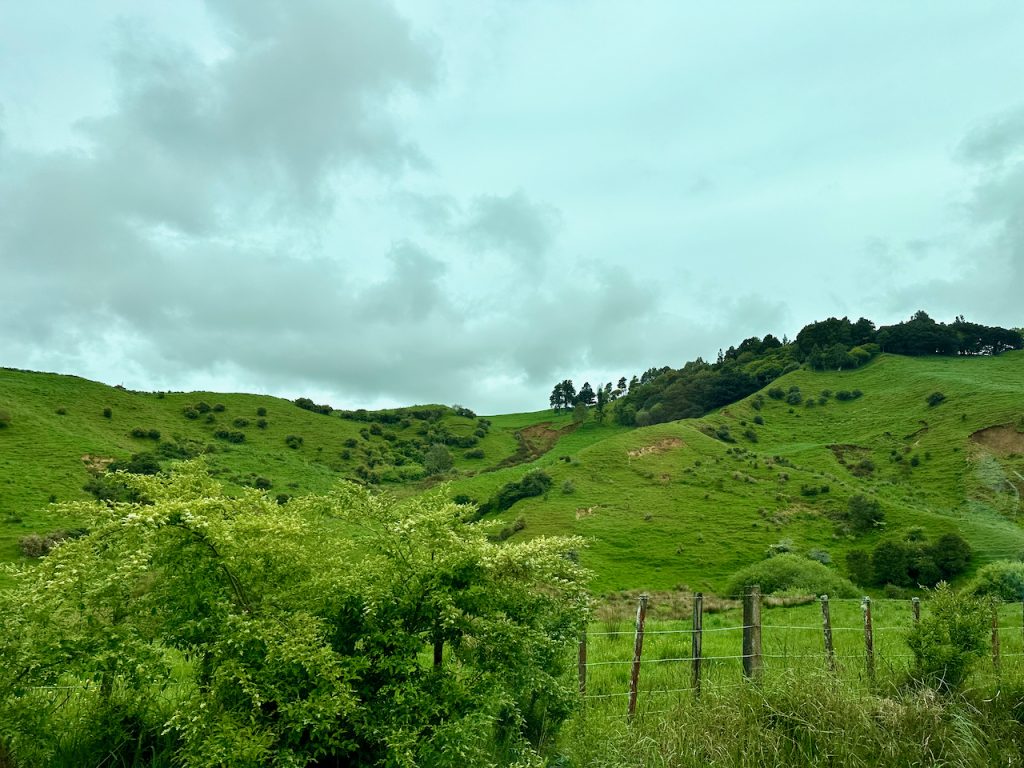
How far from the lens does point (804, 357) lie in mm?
122625

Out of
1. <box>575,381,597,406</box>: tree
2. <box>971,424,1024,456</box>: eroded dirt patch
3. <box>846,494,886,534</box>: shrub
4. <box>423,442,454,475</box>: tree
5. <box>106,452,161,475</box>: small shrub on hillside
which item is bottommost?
<box>846,494,886,534</box>: shrub

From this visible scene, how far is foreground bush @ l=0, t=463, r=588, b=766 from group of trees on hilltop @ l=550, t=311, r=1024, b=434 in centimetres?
11239

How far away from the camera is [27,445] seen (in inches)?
2749

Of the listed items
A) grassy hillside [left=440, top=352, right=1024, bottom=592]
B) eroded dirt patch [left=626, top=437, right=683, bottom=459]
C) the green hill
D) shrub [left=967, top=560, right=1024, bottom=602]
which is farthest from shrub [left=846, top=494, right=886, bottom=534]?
eroded dirt patch [left=626, top=437, right=683, bottom=459]

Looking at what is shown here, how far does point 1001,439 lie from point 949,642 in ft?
250

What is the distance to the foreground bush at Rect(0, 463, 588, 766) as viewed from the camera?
249 inches

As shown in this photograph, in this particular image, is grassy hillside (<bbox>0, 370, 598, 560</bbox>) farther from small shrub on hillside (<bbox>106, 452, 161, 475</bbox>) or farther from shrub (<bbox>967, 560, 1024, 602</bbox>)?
shrub (<bbox>967, 560, 1024, 602</bbox>)

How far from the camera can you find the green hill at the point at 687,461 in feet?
185

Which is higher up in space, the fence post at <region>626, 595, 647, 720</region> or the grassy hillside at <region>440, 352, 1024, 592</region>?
→ the grassy hillside at <region>440, 352, 1024, 592</region>

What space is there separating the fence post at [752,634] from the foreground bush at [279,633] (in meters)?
4.70

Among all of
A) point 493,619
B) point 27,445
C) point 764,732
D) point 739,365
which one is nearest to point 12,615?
point 493,619

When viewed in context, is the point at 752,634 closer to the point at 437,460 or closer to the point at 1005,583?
the point at 1005,583

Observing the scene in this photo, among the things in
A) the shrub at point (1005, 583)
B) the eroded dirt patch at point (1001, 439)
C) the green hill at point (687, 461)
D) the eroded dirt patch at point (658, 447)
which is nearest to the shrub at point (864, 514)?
the green hill at point (687, 461)

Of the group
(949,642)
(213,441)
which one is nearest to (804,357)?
(213,441)
